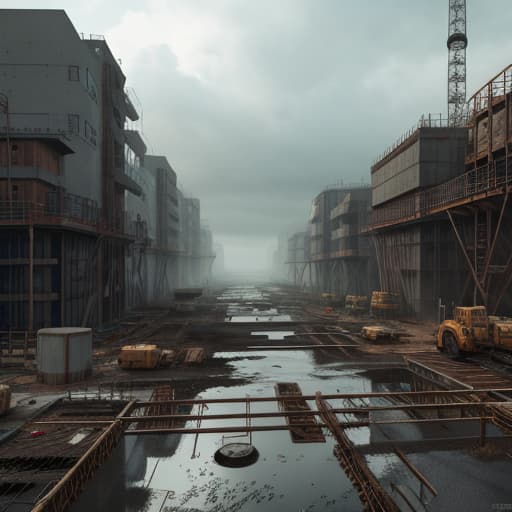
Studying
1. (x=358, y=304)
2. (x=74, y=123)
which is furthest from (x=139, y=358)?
(x=358, y=304)

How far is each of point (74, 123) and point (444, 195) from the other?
3403 cm

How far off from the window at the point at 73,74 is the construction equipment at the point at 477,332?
3426 centimetres

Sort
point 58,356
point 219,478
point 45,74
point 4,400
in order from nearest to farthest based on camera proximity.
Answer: point 219,478
point 4,400
point 58,356
point 45,74

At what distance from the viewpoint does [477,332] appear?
64.1 ft

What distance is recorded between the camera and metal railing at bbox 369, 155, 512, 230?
29016 millimetres

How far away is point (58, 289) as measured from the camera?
27547 mm

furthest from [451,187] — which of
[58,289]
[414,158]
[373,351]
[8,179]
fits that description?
[8,179]

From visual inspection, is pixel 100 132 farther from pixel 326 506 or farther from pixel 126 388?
pixel 326 506

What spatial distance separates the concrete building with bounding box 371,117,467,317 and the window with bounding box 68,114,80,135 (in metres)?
31.7

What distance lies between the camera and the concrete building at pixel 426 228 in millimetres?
36094

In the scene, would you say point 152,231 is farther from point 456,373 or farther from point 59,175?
point 456,373

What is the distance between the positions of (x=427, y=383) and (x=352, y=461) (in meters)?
9.61

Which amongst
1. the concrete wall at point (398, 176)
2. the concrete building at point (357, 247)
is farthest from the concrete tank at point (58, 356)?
the concrete building at point (357, 247)

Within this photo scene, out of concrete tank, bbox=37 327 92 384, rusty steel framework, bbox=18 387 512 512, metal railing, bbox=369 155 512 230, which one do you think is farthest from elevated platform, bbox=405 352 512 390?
concrete tank, bbox=37 327 92 384
